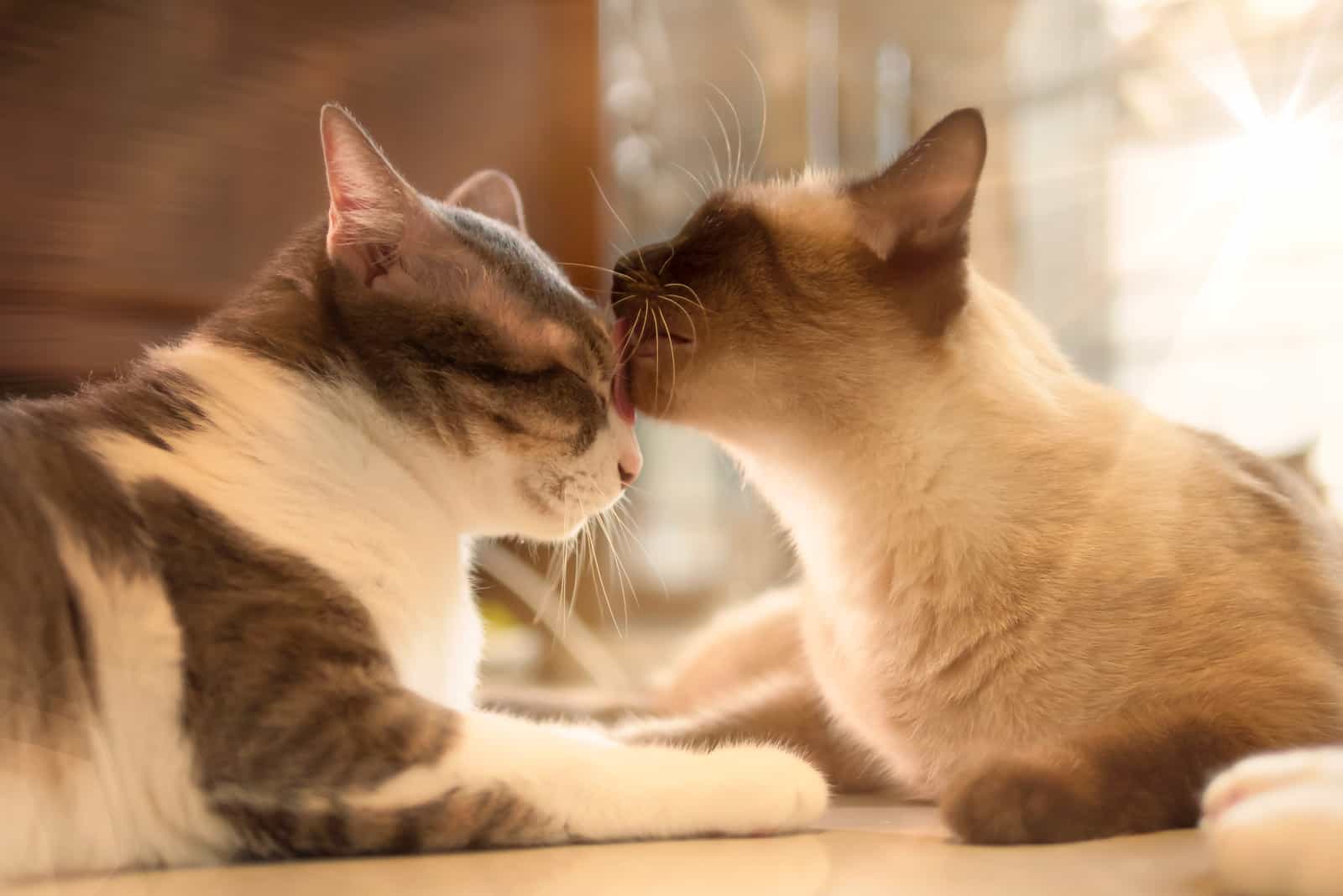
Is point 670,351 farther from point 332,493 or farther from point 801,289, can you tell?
point 332,493

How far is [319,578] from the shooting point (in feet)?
3.48

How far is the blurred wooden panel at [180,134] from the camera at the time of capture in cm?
160

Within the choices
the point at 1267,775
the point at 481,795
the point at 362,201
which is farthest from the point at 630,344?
the point at 1267,775

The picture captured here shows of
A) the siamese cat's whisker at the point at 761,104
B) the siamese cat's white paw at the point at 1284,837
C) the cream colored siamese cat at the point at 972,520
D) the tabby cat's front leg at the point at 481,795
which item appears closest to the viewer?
the siamese cat's white paw at the point at 1284,837

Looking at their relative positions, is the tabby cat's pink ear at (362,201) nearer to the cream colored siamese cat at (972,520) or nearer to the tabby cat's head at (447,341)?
the tabby cat's head at (447,341)

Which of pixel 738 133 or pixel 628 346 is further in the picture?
pixel 738 133

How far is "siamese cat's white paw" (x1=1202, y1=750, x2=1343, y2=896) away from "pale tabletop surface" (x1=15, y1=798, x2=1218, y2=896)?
4cm

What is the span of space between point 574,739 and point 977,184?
29.4 inches

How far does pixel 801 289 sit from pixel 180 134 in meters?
1.10

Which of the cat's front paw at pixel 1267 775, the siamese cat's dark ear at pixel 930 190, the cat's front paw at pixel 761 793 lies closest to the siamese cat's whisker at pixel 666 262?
the siamese cat's dark ear at pixel 930 190

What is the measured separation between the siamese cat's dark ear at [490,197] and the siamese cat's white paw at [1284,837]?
125 cm

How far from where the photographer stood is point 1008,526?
123 centimetres

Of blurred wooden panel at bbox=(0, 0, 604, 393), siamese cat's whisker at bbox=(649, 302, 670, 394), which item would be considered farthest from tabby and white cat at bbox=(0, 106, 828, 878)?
blurred wooden panel at bbox=(0, 0, 604, 393)

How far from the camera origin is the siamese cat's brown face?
4.14 ft
